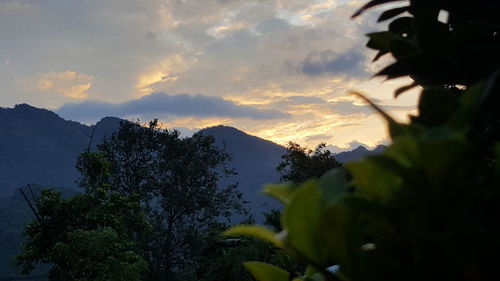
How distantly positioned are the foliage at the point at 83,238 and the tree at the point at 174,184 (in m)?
15.6

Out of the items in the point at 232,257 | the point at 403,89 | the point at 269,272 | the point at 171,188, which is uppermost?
the point at 403,89

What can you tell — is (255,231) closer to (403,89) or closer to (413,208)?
(413,208)

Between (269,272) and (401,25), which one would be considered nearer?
(269,272)

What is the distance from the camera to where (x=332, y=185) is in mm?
747

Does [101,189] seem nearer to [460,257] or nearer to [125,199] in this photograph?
[125,199]

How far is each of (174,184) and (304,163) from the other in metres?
10.6

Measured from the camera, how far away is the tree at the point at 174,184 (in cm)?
3716

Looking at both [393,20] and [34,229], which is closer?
[393,20]

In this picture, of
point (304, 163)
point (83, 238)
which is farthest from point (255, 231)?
point (304, 163)

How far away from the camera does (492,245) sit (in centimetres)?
68

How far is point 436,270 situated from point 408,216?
0.30 ft

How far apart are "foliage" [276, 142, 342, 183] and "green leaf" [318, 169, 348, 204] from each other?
3236 cm

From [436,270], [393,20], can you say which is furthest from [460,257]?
[393,20]

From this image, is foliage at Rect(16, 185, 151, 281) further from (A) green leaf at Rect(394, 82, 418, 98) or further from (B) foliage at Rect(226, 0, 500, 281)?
(B) foliage at Rect(226, 0, 500, 281)
